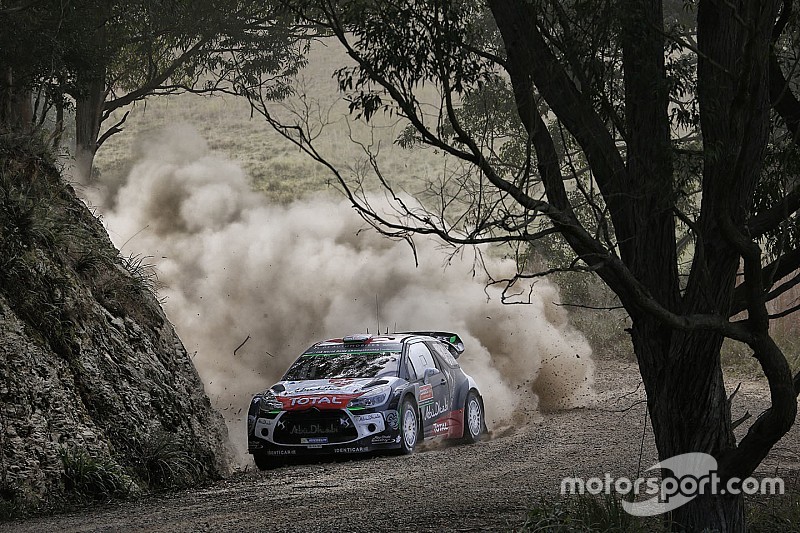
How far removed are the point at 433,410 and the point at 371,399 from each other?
5.18 ft

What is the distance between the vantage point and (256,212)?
26953 millimetres

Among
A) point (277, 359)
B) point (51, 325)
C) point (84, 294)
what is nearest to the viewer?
point (51, 325)

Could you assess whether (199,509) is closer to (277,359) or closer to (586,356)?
(277,359)

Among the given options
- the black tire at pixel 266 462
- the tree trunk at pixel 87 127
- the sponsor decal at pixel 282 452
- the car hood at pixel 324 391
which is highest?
the tree trunk at pixel 87 127

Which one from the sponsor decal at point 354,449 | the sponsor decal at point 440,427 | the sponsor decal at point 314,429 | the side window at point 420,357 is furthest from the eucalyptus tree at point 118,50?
the sponsor decal at point 440,427

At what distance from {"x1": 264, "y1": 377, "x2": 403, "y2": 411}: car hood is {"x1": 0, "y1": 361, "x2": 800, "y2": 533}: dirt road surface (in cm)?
76

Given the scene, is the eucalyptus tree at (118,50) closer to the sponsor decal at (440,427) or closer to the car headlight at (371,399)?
the car headlight at (371,399)

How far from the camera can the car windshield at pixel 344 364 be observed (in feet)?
44.0

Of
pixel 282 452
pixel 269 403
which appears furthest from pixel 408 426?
pixel 269 403

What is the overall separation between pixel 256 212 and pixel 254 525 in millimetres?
19520

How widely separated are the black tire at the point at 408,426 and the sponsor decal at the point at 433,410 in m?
0.27

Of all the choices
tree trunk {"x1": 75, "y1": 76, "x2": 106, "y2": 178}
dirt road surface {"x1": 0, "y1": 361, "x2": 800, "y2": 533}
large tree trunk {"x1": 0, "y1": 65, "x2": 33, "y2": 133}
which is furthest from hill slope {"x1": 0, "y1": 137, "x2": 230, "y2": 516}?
tree trunk {"x1": 75, "y1": 76, "x2": 106, "y2": 178}

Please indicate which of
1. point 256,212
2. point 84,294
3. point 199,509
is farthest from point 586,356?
point 199,509

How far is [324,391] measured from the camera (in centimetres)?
1267
